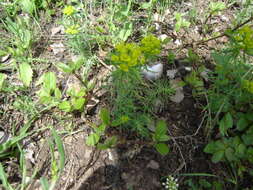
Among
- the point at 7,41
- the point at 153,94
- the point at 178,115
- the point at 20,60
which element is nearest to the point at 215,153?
the point at 178,115

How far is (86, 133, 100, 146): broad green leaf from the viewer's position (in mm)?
1636

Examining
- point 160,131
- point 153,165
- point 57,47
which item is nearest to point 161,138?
point 160,131

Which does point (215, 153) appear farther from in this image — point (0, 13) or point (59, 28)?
point (0, 13)

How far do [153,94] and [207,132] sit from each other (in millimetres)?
486

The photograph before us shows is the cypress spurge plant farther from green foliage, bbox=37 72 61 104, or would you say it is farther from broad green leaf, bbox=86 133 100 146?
green foliage, bbox=37 72 61 104

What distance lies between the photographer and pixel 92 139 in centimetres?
165

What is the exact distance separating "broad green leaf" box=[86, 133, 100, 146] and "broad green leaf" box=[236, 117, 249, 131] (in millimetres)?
972

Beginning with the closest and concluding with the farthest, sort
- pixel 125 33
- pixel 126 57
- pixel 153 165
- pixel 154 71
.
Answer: pixel 126 57
pixel 153 165
pixel 154 71
pixel 125 33

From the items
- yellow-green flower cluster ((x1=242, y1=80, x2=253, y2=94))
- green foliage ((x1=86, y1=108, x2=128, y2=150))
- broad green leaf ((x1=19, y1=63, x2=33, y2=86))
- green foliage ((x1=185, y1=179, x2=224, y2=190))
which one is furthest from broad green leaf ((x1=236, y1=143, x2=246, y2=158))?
broad green leaf ((x1=19, y1=63, x2=33, y2=86))

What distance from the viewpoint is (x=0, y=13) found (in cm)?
243

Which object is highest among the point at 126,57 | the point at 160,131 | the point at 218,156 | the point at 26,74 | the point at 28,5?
the point at 126,57

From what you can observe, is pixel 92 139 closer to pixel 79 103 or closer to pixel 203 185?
pixel 79 103

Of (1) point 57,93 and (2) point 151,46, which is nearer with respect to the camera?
(2) point 151,46

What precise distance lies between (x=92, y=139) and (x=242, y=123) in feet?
3.42
